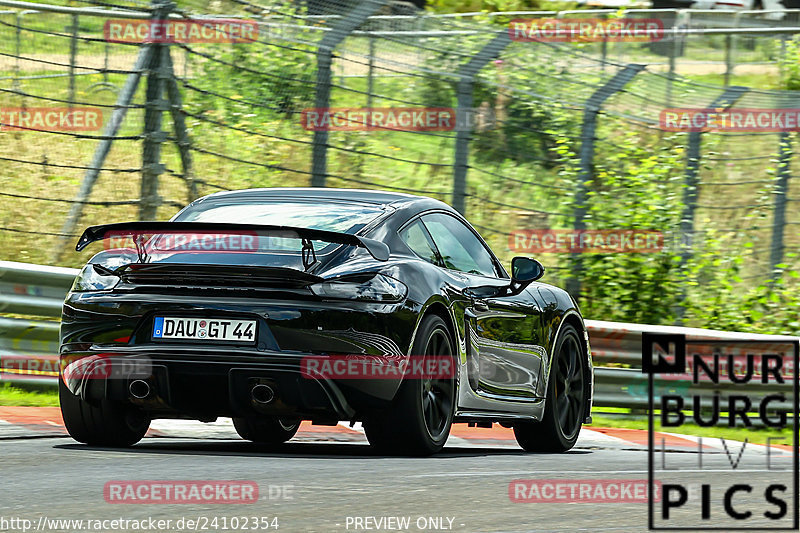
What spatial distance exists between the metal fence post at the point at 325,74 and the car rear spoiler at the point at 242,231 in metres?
5.29

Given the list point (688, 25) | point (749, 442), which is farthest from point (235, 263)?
point (688, 25)

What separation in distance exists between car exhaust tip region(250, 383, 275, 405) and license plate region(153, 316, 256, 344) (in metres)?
0.20

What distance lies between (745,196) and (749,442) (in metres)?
5.25

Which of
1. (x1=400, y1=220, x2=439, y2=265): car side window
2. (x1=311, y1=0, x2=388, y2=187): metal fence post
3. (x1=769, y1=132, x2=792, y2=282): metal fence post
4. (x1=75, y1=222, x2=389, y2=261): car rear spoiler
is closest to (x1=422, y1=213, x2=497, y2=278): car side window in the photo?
(x1=400, y1=220, x2=439, y2=265): car side window

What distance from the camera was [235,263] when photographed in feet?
20.8

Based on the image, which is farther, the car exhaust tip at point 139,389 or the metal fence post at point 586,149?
the metal fence post at point 586,149

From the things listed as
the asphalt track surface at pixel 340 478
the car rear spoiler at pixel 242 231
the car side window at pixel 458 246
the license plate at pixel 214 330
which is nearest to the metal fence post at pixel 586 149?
the car side window at pixel 458 246

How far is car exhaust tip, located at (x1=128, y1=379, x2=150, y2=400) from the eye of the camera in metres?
6.33

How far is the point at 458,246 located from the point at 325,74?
15.5ft

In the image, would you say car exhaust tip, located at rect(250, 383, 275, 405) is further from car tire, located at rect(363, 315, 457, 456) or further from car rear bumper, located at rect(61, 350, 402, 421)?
car tire, located at rect(363, 315, 457, 456)

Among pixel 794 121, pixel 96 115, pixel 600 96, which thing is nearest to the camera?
pixel 96 115

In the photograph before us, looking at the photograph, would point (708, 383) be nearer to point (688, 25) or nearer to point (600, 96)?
point (600, 96)

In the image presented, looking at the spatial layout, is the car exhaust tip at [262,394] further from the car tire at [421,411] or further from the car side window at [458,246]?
the car side window at [458,246]

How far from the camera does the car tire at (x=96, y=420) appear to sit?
6785mm
